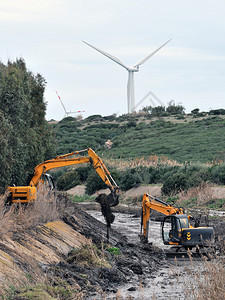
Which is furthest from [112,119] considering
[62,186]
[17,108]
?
[17,108]

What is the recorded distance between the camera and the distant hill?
8694 centimetres

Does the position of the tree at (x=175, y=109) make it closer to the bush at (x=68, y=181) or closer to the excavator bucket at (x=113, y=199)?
the bush at (x=68, y=181)

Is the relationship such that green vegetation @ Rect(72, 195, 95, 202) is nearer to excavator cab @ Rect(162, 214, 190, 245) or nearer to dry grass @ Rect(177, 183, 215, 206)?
dry grass @ Rect(177, 183, 215, 206)

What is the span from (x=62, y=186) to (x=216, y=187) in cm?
2552

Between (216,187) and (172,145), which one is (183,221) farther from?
(172,145)

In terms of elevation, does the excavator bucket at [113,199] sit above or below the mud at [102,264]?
above

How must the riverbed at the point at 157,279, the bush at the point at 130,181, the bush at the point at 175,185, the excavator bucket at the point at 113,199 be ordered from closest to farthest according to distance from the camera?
1. the riverbed at the point at 157,279
2. the excavator bucket at the point at 113,199
3. the bush at the point at 175,185
4. the bush at the point at 130,181

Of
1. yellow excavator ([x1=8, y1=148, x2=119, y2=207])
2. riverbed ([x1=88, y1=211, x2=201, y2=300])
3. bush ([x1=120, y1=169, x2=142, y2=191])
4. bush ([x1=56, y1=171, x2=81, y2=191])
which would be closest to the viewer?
riverbed ([x1=88, y1=211, x2=201, y2=300])

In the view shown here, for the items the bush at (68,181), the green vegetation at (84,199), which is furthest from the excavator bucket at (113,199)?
the bush at (68,181)

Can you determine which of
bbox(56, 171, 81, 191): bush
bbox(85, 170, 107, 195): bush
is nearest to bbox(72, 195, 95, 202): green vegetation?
bbox(85, 170, 107, 195): bush

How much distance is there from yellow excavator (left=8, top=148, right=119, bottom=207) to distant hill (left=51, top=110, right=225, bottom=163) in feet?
133

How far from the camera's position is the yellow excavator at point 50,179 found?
25484 millimetres

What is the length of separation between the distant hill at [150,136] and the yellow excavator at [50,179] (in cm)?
4064

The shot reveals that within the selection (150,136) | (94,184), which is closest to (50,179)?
(94,184)
